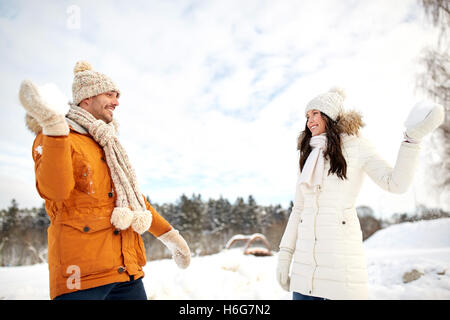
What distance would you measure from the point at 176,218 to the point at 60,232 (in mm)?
20900

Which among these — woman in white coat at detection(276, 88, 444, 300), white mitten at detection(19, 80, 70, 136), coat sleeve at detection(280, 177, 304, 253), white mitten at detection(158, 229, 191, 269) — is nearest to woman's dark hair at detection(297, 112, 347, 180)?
woman in white coat at detection(276, 88, 444, 300)

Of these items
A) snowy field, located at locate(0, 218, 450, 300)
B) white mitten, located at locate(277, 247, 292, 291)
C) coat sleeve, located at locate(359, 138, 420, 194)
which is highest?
coat sleeve, located at locate(359, 138, 420, 194)

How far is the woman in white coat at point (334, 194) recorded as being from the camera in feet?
5.58

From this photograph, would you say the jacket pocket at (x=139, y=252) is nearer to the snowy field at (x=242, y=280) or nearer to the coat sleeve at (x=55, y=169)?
the coat sleeve at (x=55, y=169)

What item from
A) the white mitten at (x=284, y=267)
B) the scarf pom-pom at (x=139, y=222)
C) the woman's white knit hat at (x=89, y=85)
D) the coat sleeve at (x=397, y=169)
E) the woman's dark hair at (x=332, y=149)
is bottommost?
the white mitten at (x=284, y=267)

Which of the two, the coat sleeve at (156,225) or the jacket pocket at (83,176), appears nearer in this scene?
the jacket pocket at (83,176)

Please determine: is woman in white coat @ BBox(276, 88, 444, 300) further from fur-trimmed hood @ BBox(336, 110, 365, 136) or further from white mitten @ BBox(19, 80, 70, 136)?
white mitten @ BBox(19, 80, 70, 136)

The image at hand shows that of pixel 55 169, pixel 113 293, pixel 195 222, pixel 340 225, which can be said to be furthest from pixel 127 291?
pixel 195 222

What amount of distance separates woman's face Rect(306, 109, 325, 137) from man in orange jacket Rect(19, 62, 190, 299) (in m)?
1.29

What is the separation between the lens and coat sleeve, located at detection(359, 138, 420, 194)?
1680 mm

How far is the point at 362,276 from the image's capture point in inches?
69.3

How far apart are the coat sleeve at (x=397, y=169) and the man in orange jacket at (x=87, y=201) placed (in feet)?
4.62
